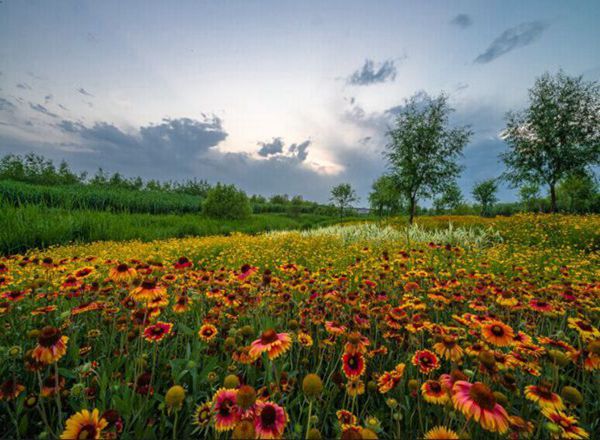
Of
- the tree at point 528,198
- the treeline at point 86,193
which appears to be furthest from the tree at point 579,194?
the treeline at point 86,193

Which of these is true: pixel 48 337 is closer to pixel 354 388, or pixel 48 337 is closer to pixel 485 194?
pixel 354 388

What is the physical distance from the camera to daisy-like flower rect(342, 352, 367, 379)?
3.80 feet

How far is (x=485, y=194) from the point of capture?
47.1 meters

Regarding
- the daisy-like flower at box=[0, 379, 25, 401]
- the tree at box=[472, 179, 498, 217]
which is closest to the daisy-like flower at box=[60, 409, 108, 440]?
the daisy-like flower at box=[0, 379, 25, 401]

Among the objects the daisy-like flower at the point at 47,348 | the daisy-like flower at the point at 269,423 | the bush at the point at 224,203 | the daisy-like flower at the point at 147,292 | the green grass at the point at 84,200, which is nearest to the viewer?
the daisy-like flower at the point at 269,423

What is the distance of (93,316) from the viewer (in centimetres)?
231

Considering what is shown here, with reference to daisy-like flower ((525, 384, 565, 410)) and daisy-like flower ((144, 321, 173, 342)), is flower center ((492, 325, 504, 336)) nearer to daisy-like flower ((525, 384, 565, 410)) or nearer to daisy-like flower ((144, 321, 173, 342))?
daisy-like flower ((525, 384, 565, 410))

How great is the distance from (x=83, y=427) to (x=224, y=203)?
17.2 metres

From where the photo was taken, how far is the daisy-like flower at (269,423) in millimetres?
781

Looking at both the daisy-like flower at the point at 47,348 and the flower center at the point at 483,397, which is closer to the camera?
the flower center at the point at 483,397

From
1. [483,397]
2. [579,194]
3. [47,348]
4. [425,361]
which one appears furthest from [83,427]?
[579,194]

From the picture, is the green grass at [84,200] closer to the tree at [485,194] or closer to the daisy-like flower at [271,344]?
the daisy-like flower at [271,344]

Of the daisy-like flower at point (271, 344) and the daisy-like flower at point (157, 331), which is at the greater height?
the daisy-like flower at point (271, 344)

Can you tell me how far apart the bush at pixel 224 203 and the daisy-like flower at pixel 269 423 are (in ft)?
56.9
